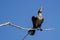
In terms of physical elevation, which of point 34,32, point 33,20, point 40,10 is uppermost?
point 40,10

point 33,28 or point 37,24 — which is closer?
point 33,28

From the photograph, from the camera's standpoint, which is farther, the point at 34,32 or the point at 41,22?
the point at 41,22

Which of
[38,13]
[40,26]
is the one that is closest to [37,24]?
[40,26]

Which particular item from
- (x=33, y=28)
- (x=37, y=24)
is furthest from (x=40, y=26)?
(x=33, y=28)

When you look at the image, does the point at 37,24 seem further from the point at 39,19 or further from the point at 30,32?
the point at 30,32

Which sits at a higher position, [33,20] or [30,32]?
[33,20]

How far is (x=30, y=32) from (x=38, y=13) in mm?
561

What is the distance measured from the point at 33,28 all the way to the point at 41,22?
53 cm

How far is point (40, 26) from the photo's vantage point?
3.93 metres

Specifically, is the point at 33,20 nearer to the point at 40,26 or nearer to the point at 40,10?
the point at 40,26

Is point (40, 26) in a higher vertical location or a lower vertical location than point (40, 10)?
lower

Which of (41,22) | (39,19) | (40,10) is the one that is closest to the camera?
(40,10)

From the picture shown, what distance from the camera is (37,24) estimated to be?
3.93 meters

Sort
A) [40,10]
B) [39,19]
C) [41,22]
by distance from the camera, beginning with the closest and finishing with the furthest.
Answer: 1. [40,10]
2. [39,19]
3. [41,22]
